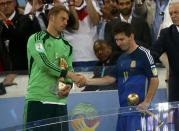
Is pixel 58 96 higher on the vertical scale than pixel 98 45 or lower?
lower

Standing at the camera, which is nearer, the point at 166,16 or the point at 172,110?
the point at 172,110

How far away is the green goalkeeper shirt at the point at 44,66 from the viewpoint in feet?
14.7

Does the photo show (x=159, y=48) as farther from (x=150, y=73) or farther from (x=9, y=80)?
(x=9, y=80)

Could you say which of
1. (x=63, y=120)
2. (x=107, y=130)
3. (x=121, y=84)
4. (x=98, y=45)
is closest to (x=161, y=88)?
(x=98, y=45)

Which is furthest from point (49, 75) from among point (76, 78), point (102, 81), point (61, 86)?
point (102, 81)

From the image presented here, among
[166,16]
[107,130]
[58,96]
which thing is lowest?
[107,130]

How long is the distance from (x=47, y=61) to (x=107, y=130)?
808mm

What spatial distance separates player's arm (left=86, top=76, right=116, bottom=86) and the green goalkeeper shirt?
1.91ft

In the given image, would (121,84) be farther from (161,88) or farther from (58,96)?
(161,88)

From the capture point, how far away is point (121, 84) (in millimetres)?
4789

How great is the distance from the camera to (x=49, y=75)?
457 cm

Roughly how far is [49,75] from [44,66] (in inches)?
6.1

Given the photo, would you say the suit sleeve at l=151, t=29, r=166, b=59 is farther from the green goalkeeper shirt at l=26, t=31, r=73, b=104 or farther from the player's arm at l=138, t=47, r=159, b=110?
the green goalkeeper shirt at l=26, t=31, r=73, b=104

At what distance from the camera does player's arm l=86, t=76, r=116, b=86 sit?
5.07 meters
